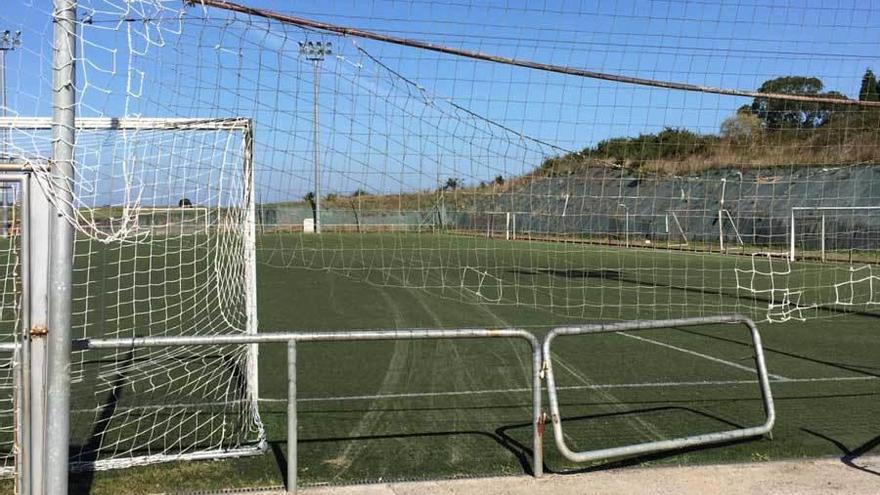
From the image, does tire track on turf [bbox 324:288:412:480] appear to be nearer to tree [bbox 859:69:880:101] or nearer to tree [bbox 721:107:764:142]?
tree [bbox 721:107:764:142]

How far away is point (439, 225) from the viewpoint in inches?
535

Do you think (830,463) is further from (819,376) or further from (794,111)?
(794,111)

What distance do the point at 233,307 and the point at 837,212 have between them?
28.2 metres

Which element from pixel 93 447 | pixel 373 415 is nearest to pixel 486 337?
pixel 373 415

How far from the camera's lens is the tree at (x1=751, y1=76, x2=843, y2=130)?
34.4 ft

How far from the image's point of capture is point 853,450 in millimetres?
5453

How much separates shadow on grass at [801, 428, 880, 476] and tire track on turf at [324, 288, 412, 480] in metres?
3.31

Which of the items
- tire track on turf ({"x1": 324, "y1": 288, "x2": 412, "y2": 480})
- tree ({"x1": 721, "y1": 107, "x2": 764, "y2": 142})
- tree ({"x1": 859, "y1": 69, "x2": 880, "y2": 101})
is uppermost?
tree ({"x1": 859, "y1": 69, "x2": 880, "y2": 101})

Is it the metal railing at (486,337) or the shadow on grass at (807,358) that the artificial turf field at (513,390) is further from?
the metal railing at (486,337)

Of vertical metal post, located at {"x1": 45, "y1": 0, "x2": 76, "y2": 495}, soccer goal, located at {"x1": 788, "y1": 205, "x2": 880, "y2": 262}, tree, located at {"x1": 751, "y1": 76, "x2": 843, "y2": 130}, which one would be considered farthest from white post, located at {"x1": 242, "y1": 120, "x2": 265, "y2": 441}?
soccer goal, located at {"x1": 788, "y1": 205, "x2": 880, "y2": 262}

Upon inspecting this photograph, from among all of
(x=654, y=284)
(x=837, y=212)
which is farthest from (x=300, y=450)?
(x=837, y=212)

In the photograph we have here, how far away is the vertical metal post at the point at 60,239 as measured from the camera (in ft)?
11.6

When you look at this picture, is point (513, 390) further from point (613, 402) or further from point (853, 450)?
point (853, 450)

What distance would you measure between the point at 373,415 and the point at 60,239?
134 inches
